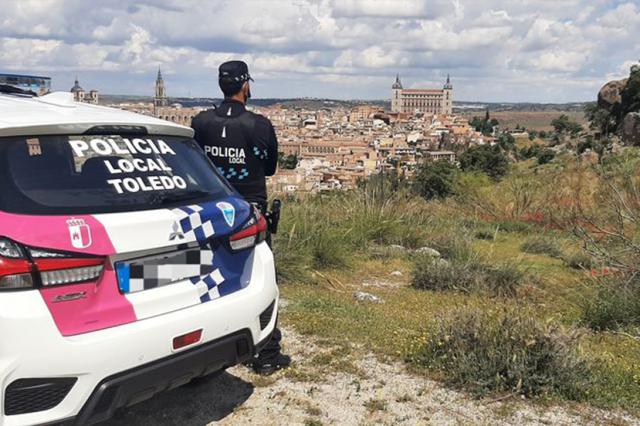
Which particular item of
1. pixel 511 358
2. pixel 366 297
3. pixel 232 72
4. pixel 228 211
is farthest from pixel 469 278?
pixel 228 211

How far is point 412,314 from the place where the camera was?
18.9 ft

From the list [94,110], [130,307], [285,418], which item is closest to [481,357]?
[285,418]

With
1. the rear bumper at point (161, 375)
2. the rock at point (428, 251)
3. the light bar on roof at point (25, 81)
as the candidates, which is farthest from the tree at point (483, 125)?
the rear bumper at point (161, 375)

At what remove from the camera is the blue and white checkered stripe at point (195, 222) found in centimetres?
287

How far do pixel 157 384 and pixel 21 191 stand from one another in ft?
3.34

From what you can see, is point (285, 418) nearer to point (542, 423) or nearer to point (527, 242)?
point (542, 423)

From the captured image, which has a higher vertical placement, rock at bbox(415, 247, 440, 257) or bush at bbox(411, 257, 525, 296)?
bush at bbox(411, 257, 525, 296)

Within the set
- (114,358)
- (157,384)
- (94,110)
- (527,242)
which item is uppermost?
(94,110)

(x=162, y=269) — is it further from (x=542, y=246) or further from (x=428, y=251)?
(x=542, y=246)

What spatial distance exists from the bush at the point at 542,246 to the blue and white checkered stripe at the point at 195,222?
780 cm

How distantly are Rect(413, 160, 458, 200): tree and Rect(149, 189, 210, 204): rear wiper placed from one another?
1065 centimetres

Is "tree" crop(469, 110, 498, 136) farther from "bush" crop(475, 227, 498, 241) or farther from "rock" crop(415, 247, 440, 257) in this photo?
"rock" crop(415, 247, 440, 257)

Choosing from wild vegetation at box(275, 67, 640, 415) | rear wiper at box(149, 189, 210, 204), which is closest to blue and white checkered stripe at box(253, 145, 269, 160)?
rear wiper at box(149, 189, 210, 204)

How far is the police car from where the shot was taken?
2.34 m
